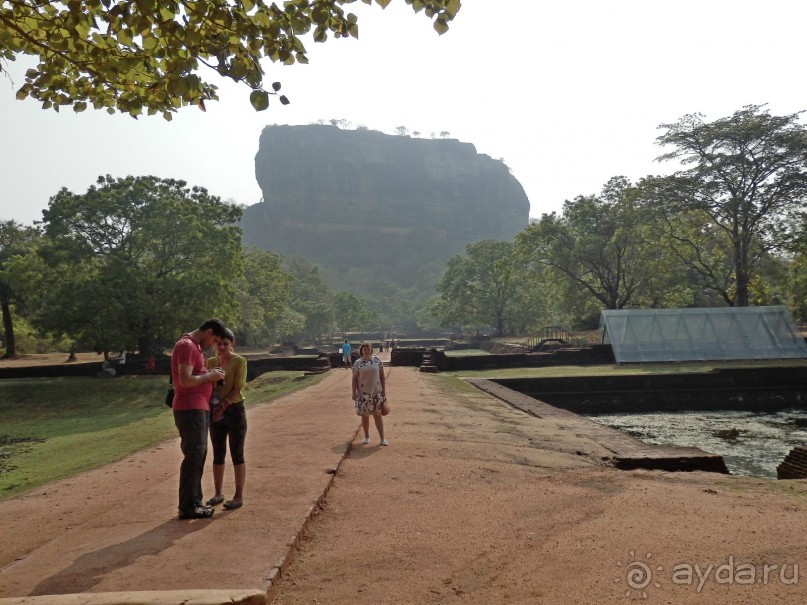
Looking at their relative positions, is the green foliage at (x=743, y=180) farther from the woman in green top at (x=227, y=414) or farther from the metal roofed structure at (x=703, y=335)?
the woman in green top at (x=227, y=414)

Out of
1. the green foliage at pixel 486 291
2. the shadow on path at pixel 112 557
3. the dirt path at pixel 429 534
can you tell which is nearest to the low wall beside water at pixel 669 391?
the dirt path at pixel 429 534

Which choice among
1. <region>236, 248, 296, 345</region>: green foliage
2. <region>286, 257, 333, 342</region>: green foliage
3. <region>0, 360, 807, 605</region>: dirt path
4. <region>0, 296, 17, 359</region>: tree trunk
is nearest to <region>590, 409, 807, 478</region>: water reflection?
<region>0, 360, 807, 605</region>: dirt path

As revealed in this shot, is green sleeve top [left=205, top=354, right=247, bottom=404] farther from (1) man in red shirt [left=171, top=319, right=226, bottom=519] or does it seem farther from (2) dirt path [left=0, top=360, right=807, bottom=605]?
(2) dirt path [left=0, top=360, right=807, bottom=605]

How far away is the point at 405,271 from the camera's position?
5965 inches

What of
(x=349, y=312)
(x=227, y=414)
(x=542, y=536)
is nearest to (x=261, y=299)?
(x=349, y=312)

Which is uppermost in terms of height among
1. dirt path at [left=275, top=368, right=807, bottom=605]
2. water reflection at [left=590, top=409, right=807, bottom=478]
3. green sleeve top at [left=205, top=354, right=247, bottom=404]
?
green sleeve top at [left=205, top=354, right=247, bottom=404]

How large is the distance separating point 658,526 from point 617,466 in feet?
10.9

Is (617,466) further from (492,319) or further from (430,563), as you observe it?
(492,319)

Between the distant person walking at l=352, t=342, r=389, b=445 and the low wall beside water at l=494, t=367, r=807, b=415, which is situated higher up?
the distant person walking at l=352, t=342, r=389, b=445

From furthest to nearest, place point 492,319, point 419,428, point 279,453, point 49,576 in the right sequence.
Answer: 1. point 492,319
2. point 419,428
3. point 279,453
4. point 49,576

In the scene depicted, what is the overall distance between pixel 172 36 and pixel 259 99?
31.5 inches

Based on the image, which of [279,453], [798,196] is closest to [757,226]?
[798,196]

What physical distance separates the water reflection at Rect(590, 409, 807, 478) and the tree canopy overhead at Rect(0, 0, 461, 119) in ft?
31.8

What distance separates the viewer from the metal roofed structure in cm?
2619
